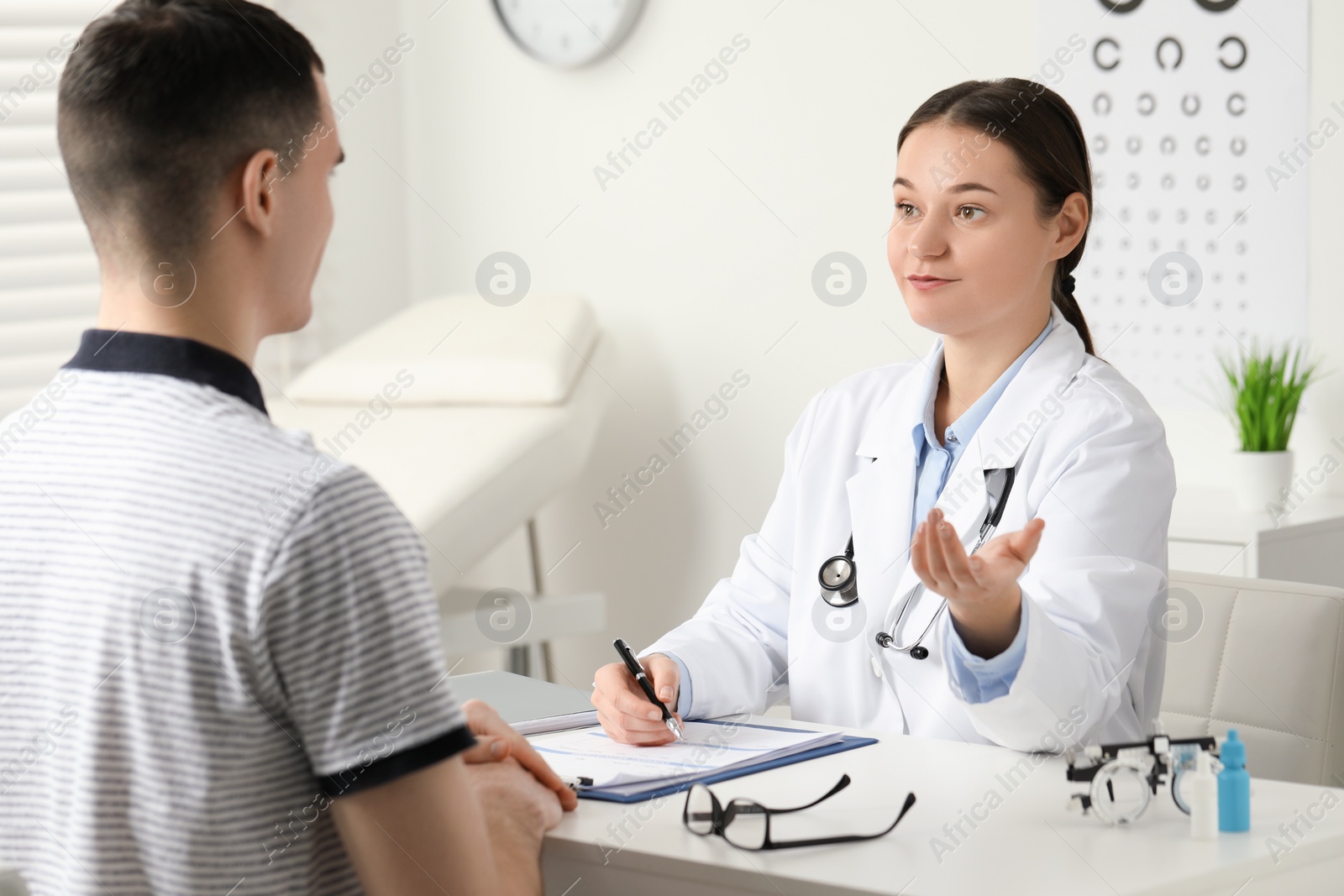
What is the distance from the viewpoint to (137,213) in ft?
3.22

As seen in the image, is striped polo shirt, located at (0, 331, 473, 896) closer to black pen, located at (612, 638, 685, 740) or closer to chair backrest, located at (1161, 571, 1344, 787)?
black pen, located at (612, 638, 685, 740)

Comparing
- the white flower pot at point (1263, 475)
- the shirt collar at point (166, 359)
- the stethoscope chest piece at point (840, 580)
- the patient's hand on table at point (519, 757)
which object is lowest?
the patient's hand on table at point (519, 757)

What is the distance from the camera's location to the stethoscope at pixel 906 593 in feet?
5.52

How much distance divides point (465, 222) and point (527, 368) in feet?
3.62

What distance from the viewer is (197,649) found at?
2.88 feet

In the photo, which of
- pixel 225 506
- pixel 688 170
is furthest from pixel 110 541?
pixel 688 170

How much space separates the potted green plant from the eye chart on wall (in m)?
0.15

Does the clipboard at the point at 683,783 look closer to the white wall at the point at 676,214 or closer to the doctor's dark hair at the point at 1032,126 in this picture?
the doctor's dark hair at the point at 1032,126

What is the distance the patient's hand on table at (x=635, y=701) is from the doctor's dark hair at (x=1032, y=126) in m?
0.75

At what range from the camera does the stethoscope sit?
1.68 meters

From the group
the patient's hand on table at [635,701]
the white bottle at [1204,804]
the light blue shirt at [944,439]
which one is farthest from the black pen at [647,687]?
the white bottle at [1204,804]

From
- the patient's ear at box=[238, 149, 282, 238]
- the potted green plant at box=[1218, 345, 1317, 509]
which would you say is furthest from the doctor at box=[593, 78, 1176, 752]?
the potted green plant at box=[1218, 345, 1317, 509]

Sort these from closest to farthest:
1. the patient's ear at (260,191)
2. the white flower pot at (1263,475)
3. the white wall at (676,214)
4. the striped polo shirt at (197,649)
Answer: the striped polo shirt at (197,649) < the patient's ear at (260,191) < the white flower pot at (1263,475) < the white wall at (676,214)

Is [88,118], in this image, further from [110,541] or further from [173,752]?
[173,752]
